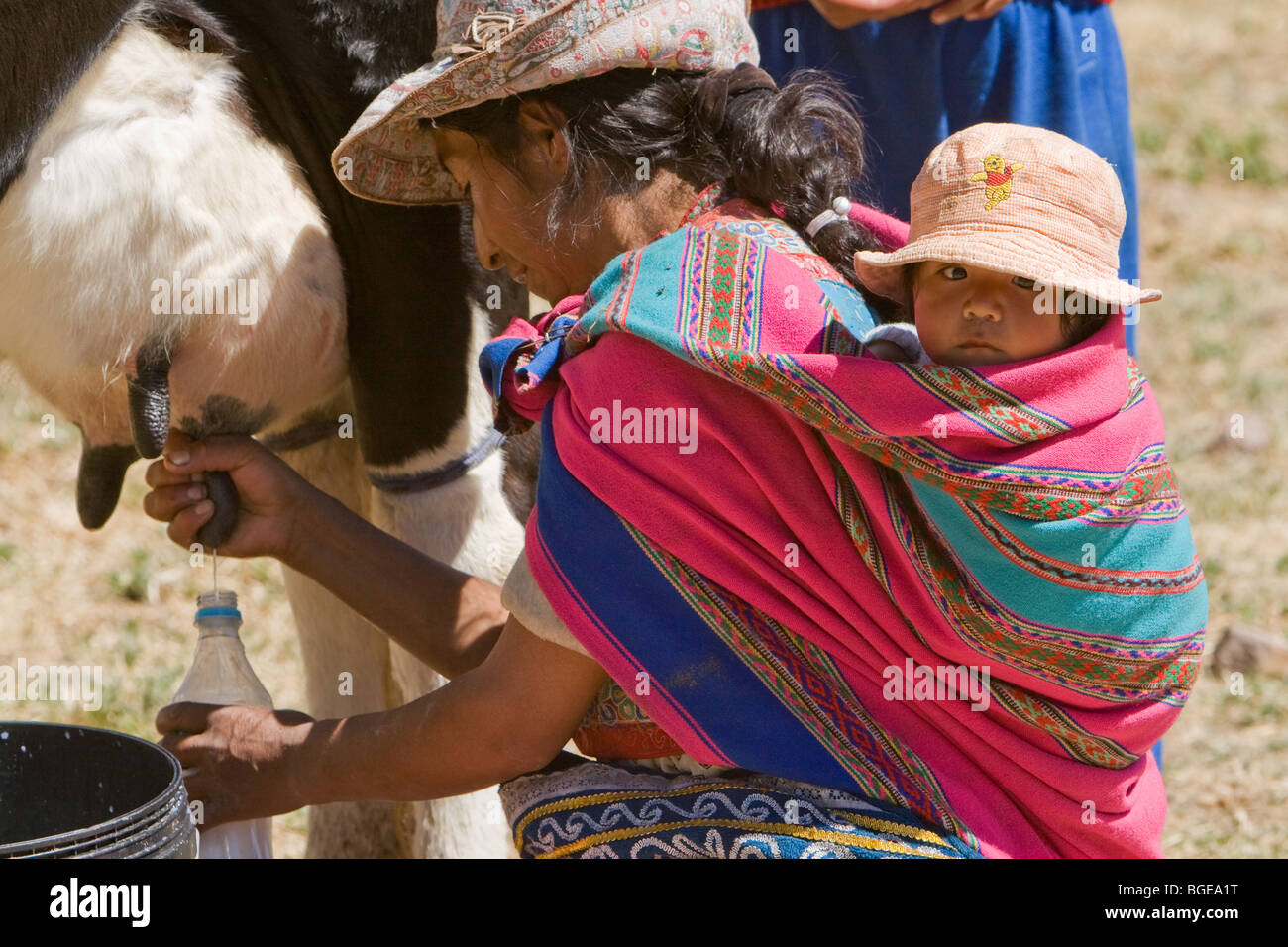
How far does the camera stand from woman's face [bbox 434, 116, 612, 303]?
1.67 meters

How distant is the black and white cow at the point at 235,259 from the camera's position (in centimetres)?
171

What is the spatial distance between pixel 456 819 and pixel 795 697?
2.94ft

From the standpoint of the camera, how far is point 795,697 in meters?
1.57

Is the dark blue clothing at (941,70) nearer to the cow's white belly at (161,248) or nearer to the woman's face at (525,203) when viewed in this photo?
the woman's face at (525,203)

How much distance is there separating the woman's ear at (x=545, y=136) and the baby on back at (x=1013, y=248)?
38cm

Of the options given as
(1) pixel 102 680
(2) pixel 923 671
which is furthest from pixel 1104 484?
(1) pixel 102 680

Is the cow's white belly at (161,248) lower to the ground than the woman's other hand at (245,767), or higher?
higher

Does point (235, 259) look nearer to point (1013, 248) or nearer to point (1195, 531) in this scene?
point (1013, 248)

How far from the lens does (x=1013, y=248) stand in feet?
4.58

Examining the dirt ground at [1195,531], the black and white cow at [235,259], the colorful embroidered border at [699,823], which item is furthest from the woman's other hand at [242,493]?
the colorful embroidered border at [699,823]

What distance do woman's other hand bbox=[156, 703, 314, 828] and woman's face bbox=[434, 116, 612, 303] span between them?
0.58 meters

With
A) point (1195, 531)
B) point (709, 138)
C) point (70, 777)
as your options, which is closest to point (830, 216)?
point (709, 138)
